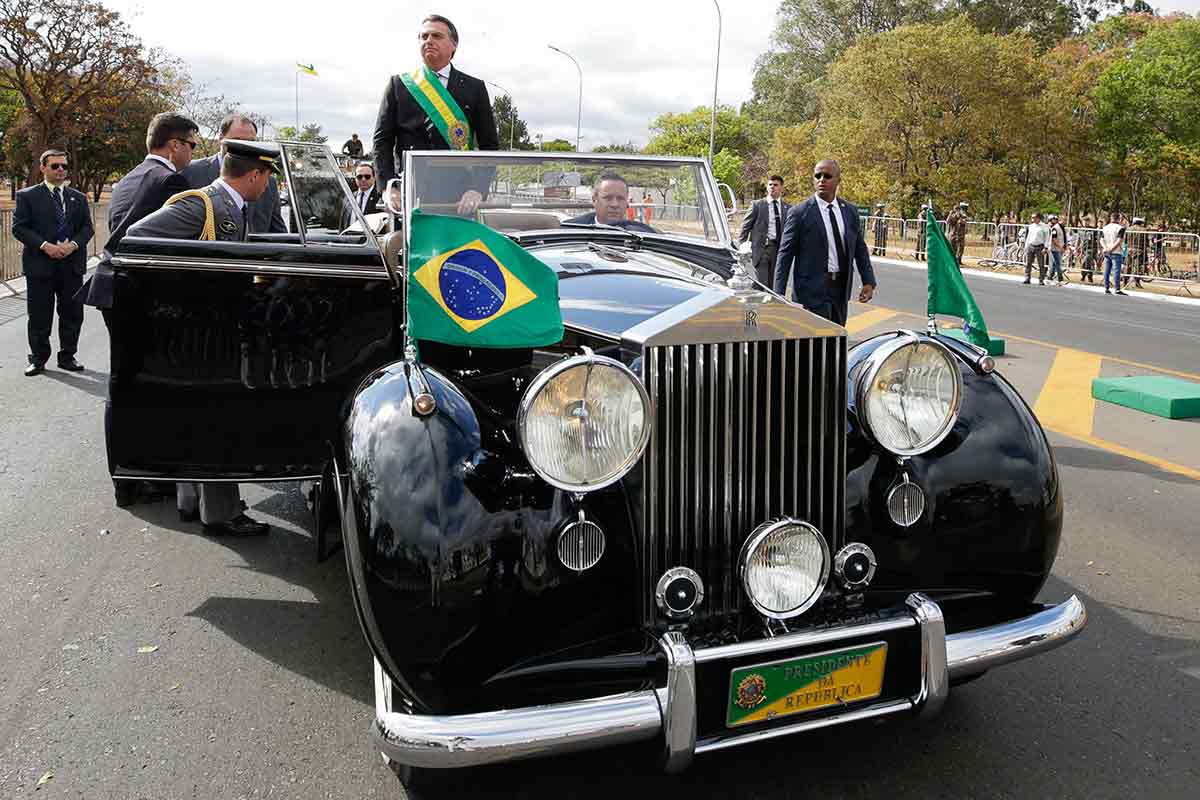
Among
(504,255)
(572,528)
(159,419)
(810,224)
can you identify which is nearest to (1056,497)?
(572,528)

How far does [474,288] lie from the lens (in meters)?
2.86

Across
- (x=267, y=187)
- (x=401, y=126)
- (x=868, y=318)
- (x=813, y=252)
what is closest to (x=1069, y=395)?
(x=813, y=252)

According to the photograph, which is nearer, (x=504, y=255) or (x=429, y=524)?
(x=429, y=524)

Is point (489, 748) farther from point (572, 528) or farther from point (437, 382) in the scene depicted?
point (437, 382)

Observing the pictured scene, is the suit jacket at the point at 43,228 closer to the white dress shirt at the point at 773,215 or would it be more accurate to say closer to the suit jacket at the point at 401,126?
the suit jacket at the point at 401,126

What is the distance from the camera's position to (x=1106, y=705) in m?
3.30

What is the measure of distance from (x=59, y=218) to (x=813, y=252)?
7.23 meters

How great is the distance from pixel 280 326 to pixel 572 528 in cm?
202

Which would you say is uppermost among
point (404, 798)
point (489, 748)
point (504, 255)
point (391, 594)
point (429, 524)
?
point (504, 255)

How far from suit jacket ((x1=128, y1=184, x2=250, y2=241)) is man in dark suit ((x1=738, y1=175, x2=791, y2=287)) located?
7.56 metres

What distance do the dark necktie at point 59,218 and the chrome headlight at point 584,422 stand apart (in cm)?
887

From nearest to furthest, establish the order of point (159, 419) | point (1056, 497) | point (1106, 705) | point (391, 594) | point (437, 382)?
point (391, 594)
point (437, 382)
point (1056, 497)
point (1106, 705)
point (159, 419)

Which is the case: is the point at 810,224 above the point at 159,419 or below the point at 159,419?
above

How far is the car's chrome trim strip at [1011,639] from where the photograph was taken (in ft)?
8.64
